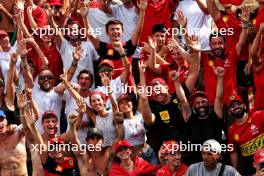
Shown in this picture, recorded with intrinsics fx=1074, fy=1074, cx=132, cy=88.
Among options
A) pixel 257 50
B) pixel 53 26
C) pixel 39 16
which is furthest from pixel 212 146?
pixel 39 16

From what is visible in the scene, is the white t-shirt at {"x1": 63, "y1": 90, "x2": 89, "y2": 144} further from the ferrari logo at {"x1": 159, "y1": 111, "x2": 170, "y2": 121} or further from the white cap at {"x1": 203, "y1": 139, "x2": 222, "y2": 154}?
the white cap at {"x1": 203, "y1": 139, "x2": 222, "y2": 154}

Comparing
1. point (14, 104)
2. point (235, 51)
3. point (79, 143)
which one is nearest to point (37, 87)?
point (14, 104)

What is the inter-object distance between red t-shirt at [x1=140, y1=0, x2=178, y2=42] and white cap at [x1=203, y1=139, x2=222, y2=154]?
2.91 meters

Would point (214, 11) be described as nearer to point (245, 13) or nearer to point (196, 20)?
point (196, 20)

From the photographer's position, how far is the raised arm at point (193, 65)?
15.1 m

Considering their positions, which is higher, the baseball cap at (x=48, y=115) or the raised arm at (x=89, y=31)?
the raised arm at (x=89, y=31)

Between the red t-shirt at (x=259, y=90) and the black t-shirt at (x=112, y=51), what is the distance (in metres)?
2.13

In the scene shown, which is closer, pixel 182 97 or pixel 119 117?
pixel 182 97

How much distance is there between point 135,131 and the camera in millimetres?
14992

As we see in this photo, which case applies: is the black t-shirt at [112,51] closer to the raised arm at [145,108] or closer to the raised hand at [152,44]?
the raised hand at [152,44]

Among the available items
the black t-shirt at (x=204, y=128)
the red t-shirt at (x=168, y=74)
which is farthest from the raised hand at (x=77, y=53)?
the black t-shirt at (x=204, y=128)

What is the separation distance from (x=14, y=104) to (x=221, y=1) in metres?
3.50

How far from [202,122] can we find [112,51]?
7.68 ft

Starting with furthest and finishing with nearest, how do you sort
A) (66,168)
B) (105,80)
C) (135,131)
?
(105,80) < (135,131) < (66,168)
